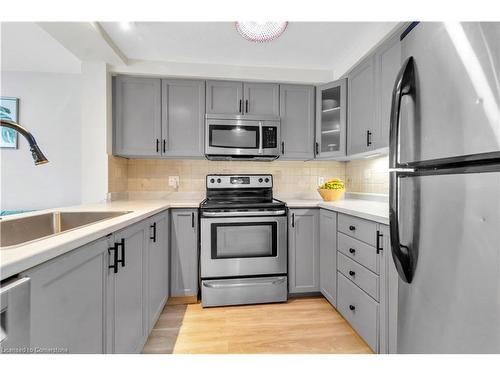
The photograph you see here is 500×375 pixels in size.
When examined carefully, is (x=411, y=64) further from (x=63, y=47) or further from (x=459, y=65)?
(x=63, y=47)

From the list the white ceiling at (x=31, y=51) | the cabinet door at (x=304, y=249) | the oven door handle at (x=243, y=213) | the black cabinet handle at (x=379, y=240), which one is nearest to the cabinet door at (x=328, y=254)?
the cabinet door at (x=304, y=249)

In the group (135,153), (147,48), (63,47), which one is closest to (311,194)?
(135,153)

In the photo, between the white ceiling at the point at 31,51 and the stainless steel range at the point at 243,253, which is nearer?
the white ceiling at the point at 31,51

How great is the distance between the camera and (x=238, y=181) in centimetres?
265

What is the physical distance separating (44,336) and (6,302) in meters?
0.22

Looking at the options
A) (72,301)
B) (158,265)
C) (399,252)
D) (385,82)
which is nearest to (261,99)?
(385,82)

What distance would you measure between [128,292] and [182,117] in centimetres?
181

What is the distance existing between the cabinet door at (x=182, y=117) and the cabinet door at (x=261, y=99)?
47 cm

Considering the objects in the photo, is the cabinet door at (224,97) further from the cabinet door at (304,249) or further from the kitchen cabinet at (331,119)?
the cabinet door at (304,249)

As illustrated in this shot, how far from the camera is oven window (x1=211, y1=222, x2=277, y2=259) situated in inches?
83.8

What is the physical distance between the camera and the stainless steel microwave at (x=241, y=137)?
7.95 feet

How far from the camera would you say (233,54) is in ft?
7.41

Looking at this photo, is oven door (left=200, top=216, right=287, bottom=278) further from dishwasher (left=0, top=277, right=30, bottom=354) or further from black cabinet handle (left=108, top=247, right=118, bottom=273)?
dishwasher (left=0, top=277, right=30, bottom=354)
